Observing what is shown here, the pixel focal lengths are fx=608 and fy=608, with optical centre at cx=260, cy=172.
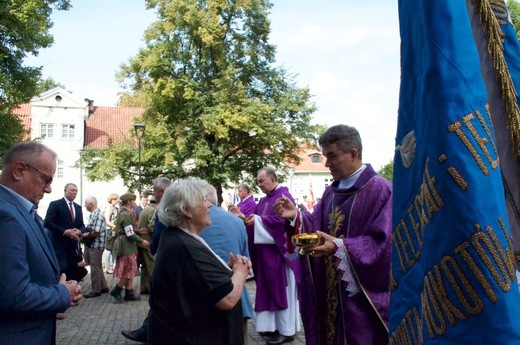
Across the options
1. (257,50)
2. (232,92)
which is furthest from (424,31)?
(257,50)

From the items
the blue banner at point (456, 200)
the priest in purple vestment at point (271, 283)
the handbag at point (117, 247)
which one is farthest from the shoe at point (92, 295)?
the blue banner at point (456, 200)

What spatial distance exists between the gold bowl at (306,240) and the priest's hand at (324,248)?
5 cm

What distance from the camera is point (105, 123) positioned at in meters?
54.9

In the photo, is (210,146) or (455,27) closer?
(455,27)

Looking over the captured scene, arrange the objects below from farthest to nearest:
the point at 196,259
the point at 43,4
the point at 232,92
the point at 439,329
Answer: the point at 232,92, the point at 43,4, the point at 196,259, the point at 439,329

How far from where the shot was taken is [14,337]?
2852 millimetres

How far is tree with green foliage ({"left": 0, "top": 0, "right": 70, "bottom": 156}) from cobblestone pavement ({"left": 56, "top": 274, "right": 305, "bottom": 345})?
802cm

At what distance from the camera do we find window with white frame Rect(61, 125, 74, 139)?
50844mm

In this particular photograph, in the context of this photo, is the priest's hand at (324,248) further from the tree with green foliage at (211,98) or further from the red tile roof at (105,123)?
the red tile roof at (105,123)

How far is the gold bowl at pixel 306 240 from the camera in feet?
10.6

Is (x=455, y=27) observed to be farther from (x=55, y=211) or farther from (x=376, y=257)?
(x=55, y=211)

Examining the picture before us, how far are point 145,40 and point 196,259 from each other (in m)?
33.6

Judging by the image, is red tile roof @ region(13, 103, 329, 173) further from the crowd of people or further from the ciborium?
the ciborium

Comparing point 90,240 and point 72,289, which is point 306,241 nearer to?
point 72,289
